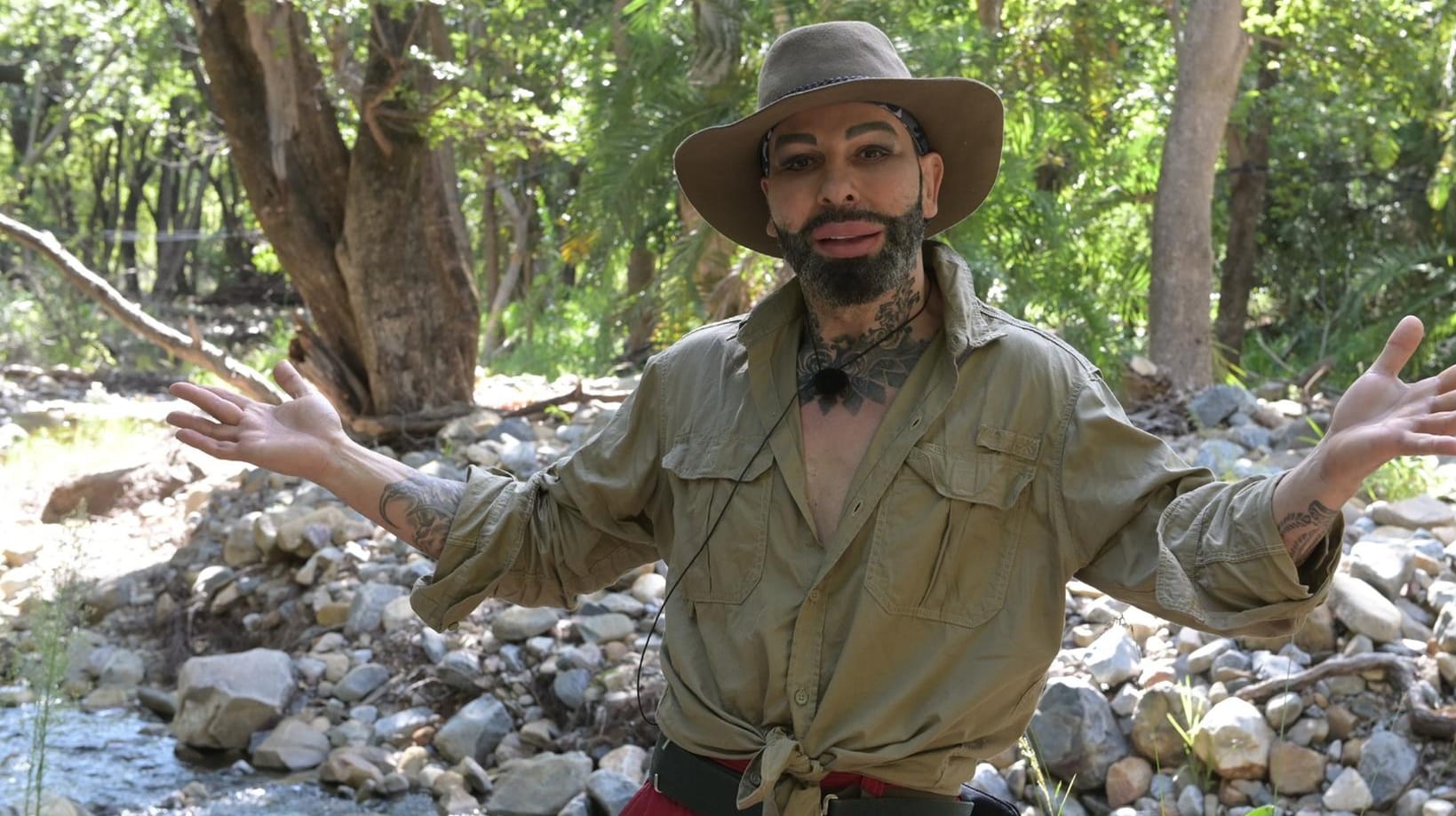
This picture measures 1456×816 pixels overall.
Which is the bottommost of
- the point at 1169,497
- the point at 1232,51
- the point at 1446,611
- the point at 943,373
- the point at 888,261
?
the point at 1446,611

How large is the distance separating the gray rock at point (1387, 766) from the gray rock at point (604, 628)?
300 centimetres

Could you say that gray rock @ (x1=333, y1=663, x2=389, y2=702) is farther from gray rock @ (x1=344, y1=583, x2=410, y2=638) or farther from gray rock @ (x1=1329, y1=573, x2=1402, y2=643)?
gray rock @ (x1=1329, y1=573, x2=1402, y2=643)

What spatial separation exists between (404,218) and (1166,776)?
5971mm

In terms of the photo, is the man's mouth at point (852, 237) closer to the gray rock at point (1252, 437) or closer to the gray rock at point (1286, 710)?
the gray rock at point (1286, 710)

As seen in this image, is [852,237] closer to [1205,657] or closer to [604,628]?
[1205,657]

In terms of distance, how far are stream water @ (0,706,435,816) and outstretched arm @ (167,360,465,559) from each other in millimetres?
3070

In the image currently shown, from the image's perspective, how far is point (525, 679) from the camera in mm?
6453

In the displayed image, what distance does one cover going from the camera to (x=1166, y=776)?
201 inches

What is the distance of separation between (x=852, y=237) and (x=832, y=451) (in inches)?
15.3

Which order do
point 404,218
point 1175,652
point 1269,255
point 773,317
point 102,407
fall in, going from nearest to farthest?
point 773,317, point 1175,652, point 404,218, point 102,407, point 1269,255

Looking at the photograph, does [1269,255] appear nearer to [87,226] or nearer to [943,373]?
[943,373]

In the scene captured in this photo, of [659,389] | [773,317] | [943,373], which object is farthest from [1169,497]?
[659,389]

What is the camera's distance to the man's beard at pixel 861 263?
2.74 metres

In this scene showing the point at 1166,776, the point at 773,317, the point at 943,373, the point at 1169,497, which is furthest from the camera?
the point at 1166,776
